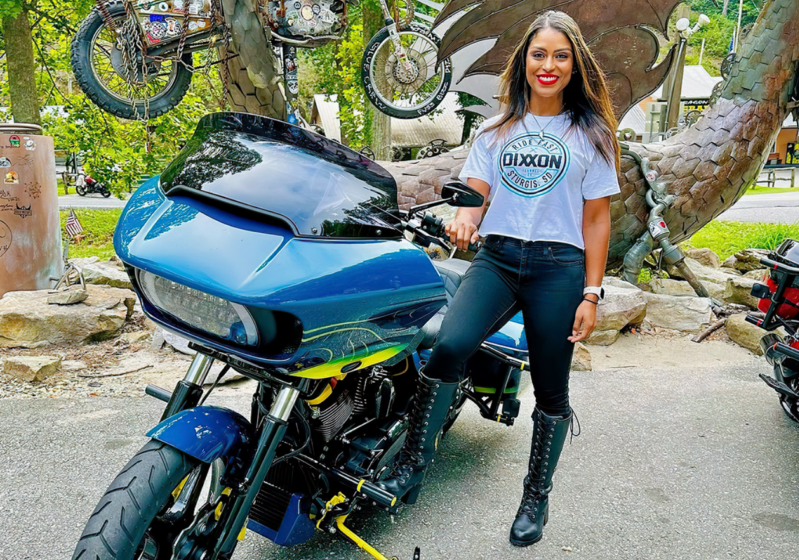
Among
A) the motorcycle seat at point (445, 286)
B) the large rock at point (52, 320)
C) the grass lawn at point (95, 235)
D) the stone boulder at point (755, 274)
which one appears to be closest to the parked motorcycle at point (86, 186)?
the grass lawn at point (95, 235)

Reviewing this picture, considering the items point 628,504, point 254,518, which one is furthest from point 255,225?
point 628,504

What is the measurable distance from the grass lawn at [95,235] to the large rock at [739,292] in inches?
253

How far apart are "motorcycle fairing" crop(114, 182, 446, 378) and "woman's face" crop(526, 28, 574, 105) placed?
74cm

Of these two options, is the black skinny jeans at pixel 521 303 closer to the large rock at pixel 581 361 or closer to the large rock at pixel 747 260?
the large rock at pixel 581 361

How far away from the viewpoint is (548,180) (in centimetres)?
222

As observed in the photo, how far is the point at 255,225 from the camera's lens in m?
1.76

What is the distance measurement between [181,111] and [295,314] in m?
8.49

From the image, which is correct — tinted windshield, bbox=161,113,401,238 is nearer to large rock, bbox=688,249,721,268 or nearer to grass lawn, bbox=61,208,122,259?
grass lawn, bbox=61,208,122,259

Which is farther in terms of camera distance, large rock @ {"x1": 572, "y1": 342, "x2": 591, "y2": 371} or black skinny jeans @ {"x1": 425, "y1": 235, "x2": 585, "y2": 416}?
large rock @ {"x1": 572, "y1": 342, "x2": 591, "y2": 371}

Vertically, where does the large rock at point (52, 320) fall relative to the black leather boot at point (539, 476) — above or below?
below

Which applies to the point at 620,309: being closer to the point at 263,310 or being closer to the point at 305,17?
the point at 305,17

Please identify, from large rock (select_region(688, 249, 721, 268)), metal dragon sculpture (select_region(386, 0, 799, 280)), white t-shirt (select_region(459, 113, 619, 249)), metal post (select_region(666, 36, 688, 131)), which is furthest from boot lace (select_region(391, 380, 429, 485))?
metal post (select_region(666, 36, 688, 131))

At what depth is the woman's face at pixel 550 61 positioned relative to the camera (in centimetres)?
217

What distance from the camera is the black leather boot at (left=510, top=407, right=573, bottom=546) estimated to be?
2.42 meters
